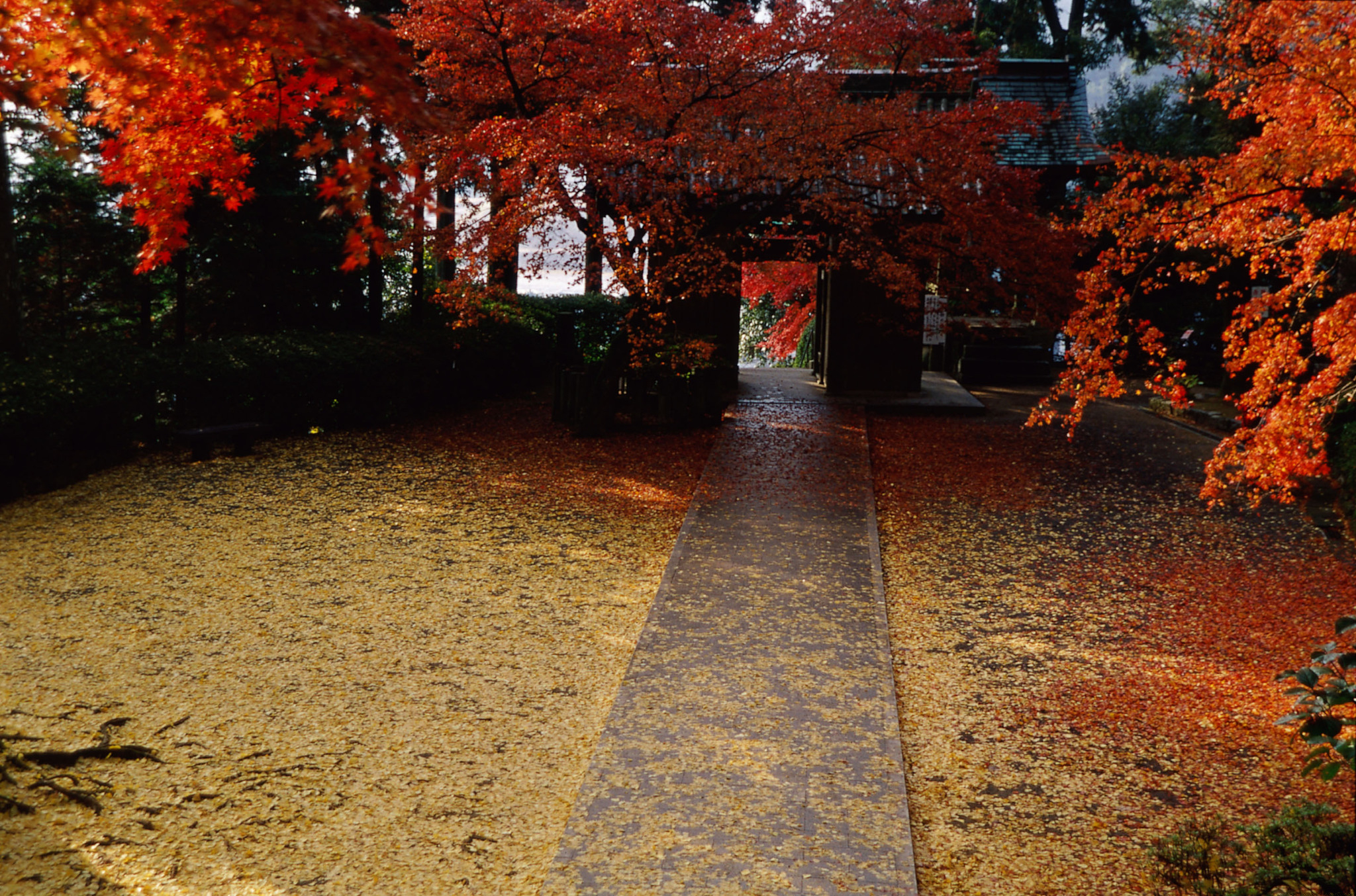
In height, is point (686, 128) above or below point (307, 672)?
above

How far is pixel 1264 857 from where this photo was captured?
3.36 metres

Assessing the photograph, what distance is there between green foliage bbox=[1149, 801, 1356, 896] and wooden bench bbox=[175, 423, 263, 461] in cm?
897

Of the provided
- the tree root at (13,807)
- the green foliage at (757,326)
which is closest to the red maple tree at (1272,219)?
the tree root at (13,807)

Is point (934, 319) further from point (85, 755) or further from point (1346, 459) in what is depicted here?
point (85, 755)

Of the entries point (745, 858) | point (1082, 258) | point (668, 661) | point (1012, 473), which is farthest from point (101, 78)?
point (1082, 258)

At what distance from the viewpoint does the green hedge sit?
26.8 feet

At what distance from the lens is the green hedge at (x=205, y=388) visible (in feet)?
26.8

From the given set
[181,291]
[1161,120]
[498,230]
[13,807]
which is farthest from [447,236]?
[1161,120]

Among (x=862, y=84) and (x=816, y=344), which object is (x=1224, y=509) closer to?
(x=816, y=344)

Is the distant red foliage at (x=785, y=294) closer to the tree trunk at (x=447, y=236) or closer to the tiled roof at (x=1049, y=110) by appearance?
the tiled roof at (x=1049, y=110)

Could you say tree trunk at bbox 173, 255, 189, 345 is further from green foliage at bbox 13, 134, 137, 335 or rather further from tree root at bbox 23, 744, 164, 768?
tree root at bbox 23, 744, 164, 768

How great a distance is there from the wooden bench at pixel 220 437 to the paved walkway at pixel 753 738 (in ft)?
17.2

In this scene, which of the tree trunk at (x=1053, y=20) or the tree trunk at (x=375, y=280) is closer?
the tree trunk at (x=375, y=280)

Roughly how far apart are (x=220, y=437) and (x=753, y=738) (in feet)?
24.7
